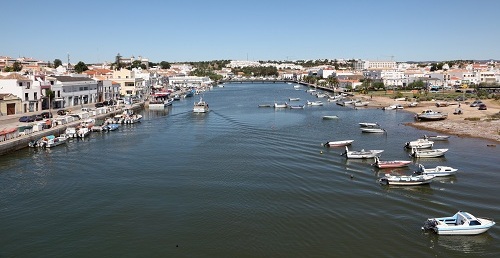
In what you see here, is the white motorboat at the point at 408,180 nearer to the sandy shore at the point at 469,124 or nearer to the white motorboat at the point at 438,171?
the white motorboat at the point at 438,171

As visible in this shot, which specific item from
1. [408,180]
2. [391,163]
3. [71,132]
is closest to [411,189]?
[408,180]

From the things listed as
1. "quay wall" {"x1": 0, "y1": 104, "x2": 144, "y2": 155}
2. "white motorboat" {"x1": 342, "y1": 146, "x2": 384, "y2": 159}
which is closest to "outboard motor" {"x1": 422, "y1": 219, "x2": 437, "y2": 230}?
"white motorboat" {"x1": 342, "y1": 146, "x2": 384, "y2": 159}

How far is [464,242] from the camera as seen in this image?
38.4 feet

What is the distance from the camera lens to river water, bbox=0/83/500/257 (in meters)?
11.4

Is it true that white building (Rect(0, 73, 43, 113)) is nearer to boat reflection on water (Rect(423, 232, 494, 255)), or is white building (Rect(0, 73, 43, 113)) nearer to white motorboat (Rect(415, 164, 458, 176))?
white motorboat (Rect(415, 164, 458, 176))

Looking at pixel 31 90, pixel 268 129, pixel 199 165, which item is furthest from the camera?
pixel 31 90

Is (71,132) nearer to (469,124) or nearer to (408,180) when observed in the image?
(408,180)

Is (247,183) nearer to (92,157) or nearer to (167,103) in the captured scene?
(92,157)

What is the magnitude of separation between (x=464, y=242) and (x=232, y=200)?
689cm

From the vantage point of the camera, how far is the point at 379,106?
47625mm

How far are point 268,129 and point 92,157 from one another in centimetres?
1259

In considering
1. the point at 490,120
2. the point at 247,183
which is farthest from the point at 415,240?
the point at 490,120

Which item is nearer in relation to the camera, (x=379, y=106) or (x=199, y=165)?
(x=199, y=165)

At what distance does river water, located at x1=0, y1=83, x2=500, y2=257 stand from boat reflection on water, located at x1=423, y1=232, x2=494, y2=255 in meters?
0.04
